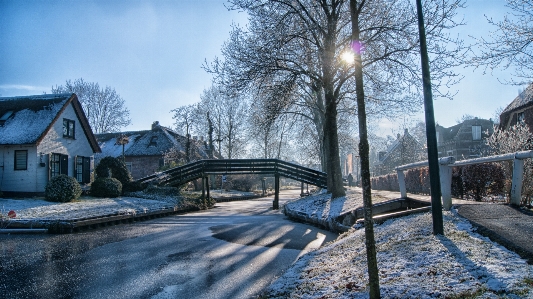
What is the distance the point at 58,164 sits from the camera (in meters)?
25.5

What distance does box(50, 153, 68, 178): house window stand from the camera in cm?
2491

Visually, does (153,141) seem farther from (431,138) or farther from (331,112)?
(431,138)

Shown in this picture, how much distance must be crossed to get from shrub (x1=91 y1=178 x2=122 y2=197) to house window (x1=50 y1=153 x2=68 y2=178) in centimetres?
473

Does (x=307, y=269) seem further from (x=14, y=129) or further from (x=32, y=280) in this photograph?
(x=14, y=129)

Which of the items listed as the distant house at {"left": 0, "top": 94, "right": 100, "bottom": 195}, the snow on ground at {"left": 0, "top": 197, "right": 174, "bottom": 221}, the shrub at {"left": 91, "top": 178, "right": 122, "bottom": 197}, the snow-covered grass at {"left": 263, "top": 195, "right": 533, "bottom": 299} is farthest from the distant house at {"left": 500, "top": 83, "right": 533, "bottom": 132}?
the distant house at {"left": 0, "top": 94, "right": 100, "bottom": 195}

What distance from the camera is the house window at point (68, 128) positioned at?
1030 inches

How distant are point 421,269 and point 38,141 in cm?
2421

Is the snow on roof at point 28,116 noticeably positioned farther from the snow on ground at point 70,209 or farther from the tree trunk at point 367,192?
the tree trunk at point 367,192

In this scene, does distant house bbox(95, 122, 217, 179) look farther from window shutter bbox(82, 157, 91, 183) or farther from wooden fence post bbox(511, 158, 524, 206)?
wooden fence post bbox(511, 158, 524, 206)

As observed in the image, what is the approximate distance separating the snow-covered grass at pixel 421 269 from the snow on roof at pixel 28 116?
22.5m

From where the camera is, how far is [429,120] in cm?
601

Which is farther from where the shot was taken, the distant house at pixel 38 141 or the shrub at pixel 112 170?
the shrub at pixel 112 170

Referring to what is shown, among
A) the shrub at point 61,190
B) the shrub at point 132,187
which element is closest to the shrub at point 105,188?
the shrub at point 132,187

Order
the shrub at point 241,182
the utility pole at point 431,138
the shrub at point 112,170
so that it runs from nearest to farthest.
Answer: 1. the utility pole at point 431,138
2. the shrub at point 112,170
3. the shrub at point 241,182
